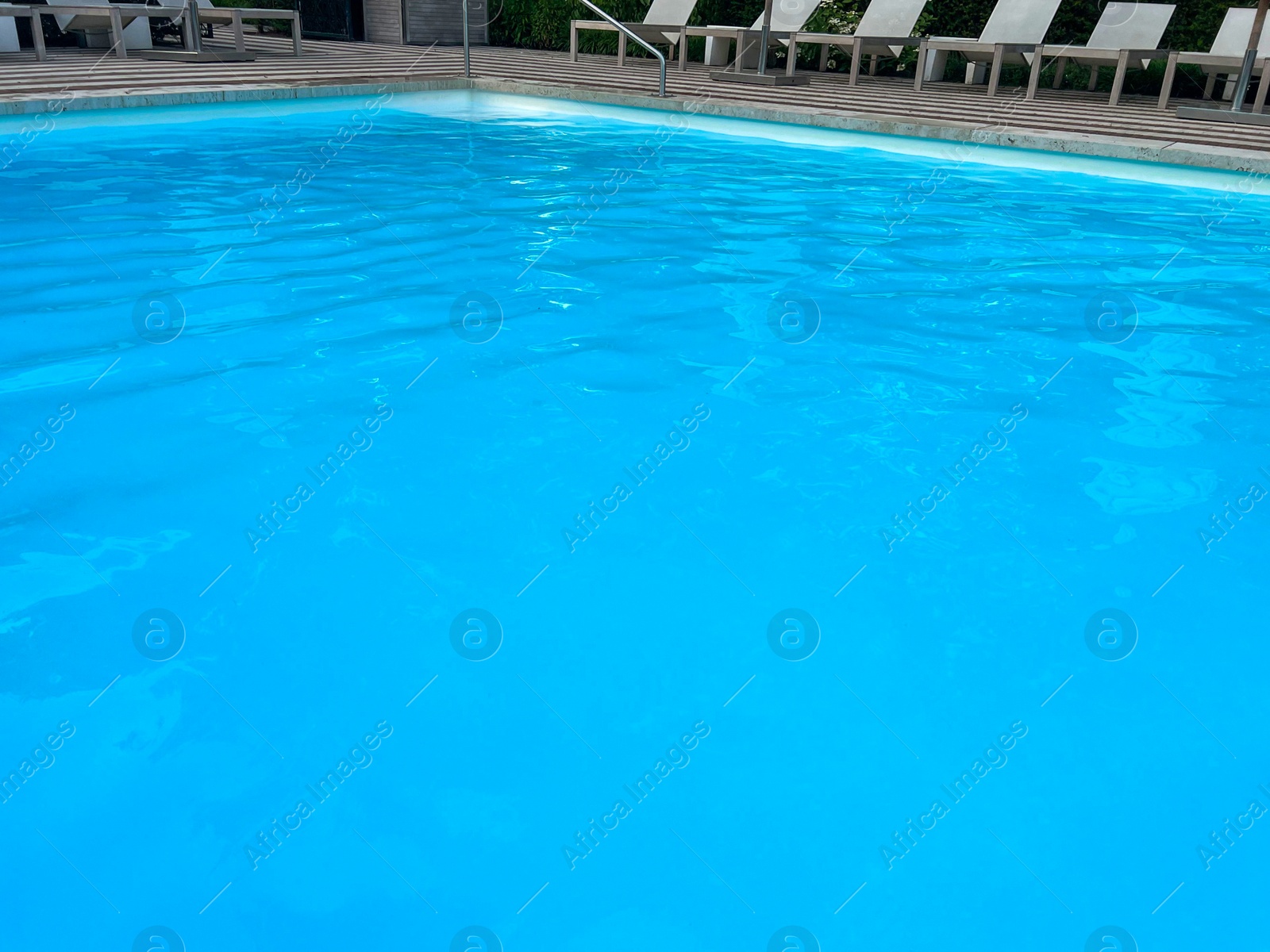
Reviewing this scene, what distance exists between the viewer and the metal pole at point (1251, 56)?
8.28 metres

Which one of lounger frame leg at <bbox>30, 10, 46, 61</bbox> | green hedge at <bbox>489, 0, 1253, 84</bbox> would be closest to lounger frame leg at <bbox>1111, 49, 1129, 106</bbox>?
green hedge at <bbox>489, 0, 1253, 84</bbox>

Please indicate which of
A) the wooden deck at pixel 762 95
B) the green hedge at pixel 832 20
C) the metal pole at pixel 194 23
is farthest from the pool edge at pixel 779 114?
the green hedge at pixel 832 20

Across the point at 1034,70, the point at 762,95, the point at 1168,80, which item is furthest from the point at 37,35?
the point at 1168,80

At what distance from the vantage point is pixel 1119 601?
3.04 m

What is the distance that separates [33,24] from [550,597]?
38.3ft

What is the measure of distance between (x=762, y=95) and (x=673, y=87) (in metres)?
1.25

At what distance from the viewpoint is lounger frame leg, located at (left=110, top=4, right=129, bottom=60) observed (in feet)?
36.4

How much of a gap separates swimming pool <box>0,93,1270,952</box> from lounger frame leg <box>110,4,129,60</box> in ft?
21.6

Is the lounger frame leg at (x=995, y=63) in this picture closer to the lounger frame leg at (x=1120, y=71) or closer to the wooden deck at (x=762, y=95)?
the wooden deck at (x=762, y=95)

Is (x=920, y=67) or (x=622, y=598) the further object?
(x=920, y=67)

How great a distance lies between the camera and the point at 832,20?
564 inches

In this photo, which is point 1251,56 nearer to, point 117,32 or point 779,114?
point 779,114

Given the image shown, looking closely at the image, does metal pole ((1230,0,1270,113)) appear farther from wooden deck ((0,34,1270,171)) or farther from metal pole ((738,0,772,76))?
metal pole ((738,0,772,76))

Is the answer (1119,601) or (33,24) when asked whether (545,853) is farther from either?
(33,24)
